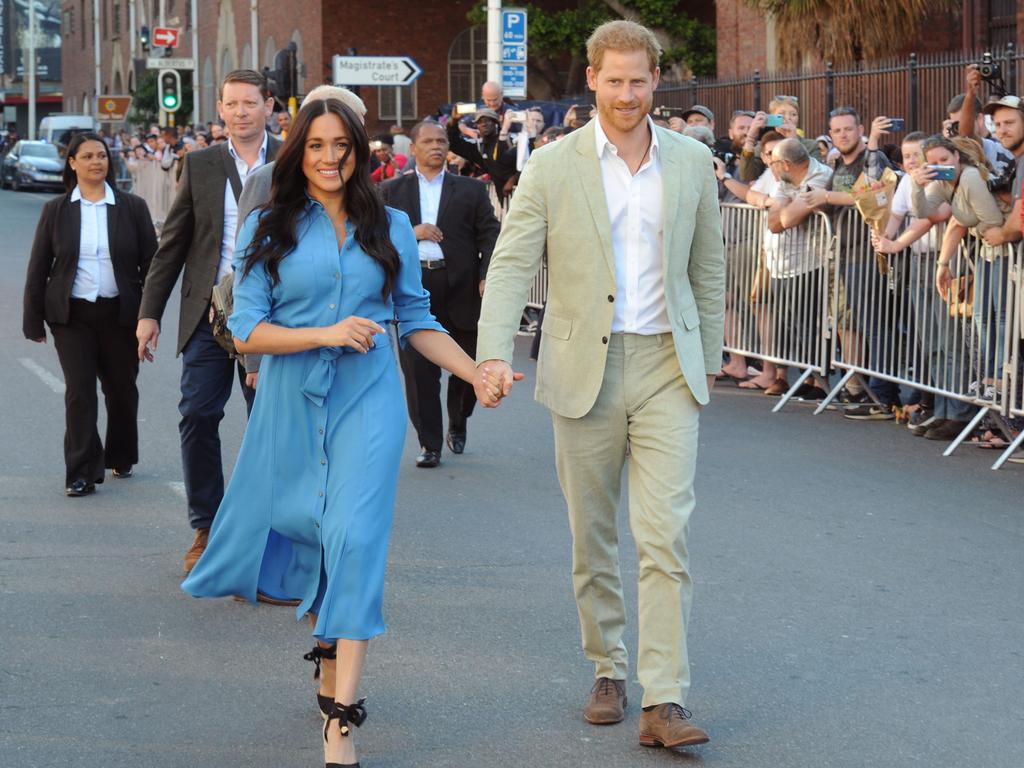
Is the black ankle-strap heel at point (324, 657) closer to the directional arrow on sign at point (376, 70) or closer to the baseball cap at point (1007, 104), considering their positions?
the baseball cap at point (1007, 104)

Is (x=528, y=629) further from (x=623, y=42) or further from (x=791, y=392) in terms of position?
(x=791, y=392)

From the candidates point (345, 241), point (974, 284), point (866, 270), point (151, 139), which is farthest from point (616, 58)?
point (151, 139)

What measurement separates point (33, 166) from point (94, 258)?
4481 cm

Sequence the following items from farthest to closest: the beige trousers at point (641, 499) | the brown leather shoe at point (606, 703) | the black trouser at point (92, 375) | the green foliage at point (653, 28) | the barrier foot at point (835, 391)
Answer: the green foliage at point (653, 28) → the barrier foot at point (835, 391) → the black trouser at point (92, 375) → the brown leather shoe at point (606, 703) → the beige trousers at point (641, 499)

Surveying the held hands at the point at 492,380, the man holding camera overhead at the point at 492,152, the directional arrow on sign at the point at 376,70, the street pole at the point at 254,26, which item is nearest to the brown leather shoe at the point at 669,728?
the held hands at the point at 492,380

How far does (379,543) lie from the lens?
482cm

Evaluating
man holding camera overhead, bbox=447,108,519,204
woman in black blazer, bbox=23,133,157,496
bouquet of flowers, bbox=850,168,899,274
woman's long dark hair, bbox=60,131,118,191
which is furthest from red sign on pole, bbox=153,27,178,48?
woman in black blazer, bbox=23,133,157,496

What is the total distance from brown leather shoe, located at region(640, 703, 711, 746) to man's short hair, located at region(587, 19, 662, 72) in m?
1.86

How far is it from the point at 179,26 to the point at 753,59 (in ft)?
120

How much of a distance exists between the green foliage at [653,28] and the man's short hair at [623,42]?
27.6 metres

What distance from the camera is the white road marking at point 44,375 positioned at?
1280 centimetres

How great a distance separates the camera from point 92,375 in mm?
9039

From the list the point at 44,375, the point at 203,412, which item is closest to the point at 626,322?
the point at 203,412

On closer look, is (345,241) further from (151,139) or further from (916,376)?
(151,139)
